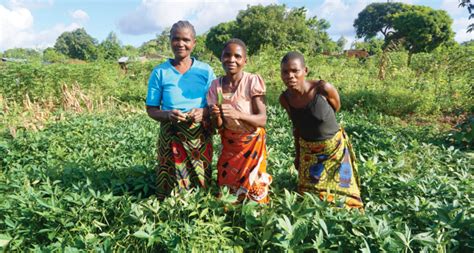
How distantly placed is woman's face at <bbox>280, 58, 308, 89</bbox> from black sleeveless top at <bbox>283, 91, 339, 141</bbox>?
16 centimetres

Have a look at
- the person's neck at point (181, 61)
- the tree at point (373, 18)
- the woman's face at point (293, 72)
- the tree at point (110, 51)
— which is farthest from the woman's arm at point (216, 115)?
the tree at point (373, 18)

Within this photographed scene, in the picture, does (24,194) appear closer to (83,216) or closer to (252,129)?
(83,216)

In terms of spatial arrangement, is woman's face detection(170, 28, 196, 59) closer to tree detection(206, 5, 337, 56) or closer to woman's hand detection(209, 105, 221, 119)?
woman's hand detection(209, 105, 221, 119)

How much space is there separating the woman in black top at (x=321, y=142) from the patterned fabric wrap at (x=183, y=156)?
2.08ft

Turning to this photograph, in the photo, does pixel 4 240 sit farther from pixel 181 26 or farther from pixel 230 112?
pixel 181 26

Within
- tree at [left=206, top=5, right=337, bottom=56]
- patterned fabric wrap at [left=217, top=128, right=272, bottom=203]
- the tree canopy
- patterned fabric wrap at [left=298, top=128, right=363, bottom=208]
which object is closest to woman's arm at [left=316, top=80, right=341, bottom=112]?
patterned fabric wrap at [left=298, top=128, right=363, bottom=208]

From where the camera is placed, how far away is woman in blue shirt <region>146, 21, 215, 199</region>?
211 centimetres

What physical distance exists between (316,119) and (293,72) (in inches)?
13.9

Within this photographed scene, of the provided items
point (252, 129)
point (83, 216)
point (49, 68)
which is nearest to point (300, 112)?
point (252, 129)

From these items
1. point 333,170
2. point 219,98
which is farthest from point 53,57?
point 333,170

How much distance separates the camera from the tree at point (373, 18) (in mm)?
43412

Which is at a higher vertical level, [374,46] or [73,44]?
[73,44]

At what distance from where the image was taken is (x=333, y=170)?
7.61 ft

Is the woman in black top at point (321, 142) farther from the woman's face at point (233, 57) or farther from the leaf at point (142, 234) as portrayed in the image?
the leaf at point (142, 234)
